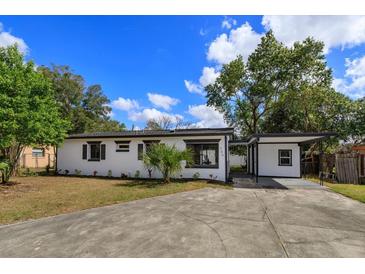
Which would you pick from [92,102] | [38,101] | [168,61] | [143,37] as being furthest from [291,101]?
[92,102]

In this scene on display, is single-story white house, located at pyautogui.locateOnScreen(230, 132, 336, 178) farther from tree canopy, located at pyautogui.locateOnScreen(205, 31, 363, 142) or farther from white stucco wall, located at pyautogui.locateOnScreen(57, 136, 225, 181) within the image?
tree canopy, located at pyautogui.locateOnScreen(205, 31, 363, 142)

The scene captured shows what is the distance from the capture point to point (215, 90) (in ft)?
83.5

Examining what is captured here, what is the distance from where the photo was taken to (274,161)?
53.0ft

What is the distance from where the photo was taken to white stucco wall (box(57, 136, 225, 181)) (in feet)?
43.6

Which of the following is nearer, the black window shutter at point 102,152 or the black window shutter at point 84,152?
the black window shutter at point 102,152

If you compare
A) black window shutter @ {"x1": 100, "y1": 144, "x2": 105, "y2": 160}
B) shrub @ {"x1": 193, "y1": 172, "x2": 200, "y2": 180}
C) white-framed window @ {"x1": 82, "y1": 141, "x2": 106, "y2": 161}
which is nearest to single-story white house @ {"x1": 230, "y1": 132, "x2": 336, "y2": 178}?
shrub @ {"x1": 193, "y1": 172, "x2": 200, "y2": 180}

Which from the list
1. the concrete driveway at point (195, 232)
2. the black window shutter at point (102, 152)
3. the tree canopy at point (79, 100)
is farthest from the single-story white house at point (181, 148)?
the tree canopy at point (79, 100)

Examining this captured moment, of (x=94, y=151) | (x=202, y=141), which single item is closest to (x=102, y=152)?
(x=94, y=151)

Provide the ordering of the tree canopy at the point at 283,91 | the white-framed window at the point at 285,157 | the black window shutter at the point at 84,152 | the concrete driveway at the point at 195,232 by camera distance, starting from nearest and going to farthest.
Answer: the concrete driveway at the point at 195,232 < the white-framed window at the point at 285,157 < the black window shutter at the point at 84,152 < the tree canopy at the point at 283,91

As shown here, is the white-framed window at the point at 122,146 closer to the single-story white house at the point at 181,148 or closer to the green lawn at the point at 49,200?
the single-story white house at the point at 181,148

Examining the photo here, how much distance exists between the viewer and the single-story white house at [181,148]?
13203mm

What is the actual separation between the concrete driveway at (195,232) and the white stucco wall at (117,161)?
591 centimetres

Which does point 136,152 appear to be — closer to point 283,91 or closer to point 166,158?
point 166,158
